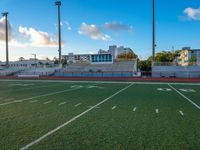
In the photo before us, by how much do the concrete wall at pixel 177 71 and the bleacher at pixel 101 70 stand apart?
442cm

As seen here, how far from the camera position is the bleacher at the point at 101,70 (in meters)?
38.6

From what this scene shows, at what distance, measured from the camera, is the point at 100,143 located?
4.40 m

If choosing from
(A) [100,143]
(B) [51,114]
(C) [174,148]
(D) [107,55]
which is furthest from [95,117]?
(D) [107,55]

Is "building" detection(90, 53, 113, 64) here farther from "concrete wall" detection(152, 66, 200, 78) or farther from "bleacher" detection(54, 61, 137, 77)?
"concrete wall" detection(152, 66, 200, 78)

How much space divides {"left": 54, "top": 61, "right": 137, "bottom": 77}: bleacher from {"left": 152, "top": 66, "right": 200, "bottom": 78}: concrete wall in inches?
174

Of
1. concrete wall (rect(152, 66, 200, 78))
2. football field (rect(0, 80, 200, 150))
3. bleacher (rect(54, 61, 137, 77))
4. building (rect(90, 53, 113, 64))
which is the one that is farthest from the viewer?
building (rect(90, 53, 113, 64))

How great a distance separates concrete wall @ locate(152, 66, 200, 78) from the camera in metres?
35.9

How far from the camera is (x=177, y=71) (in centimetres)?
3778

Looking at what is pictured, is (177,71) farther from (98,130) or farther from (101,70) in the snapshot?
(98,130)

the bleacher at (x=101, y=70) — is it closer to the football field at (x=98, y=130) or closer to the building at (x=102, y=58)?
the building at (x=102, y=58)

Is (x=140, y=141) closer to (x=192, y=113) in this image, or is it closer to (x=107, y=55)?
(x=192, y=113)

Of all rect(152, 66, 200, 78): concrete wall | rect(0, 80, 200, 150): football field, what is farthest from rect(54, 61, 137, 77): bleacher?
rect(0, 80, 200, 150): football field

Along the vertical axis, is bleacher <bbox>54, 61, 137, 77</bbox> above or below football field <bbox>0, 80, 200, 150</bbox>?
above

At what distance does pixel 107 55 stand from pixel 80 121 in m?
43.4
